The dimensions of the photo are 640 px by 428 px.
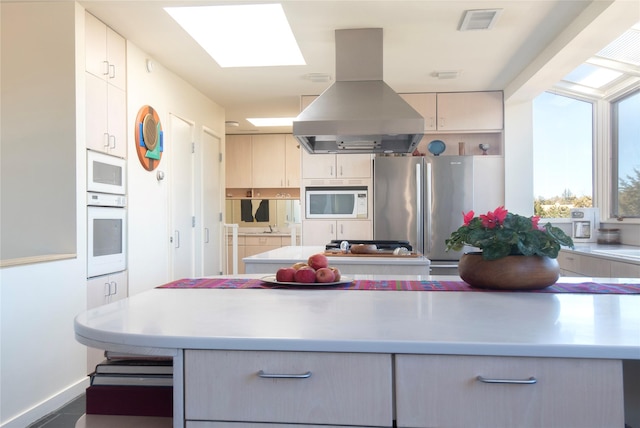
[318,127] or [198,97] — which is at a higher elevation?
[198,97]

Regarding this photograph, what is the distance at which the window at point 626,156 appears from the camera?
14.4 feet

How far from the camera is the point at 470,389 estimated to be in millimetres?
992

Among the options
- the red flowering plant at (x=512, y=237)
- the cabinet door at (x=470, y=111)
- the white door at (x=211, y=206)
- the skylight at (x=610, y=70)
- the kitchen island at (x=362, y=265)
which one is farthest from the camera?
the white door at (x=211, y=206)

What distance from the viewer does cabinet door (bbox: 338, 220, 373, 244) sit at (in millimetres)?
5539

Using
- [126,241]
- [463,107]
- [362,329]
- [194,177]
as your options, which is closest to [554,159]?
[463,107]

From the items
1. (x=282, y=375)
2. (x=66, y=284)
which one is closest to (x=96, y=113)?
(x=66, y=284)

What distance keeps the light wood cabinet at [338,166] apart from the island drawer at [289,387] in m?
4.62

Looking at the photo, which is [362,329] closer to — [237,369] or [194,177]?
[237,369]

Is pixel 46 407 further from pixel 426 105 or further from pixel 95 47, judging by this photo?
pixel 426 105

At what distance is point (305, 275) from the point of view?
5.93ft

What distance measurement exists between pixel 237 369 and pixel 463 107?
16.1ft

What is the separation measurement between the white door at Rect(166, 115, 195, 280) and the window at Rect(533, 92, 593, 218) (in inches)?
150

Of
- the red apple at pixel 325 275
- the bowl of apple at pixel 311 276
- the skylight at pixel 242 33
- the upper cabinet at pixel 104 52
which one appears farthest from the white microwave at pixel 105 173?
the red apple at pixel 325 275

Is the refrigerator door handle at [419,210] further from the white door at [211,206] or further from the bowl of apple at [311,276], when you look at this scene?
the bowl of apple at [311,276]
